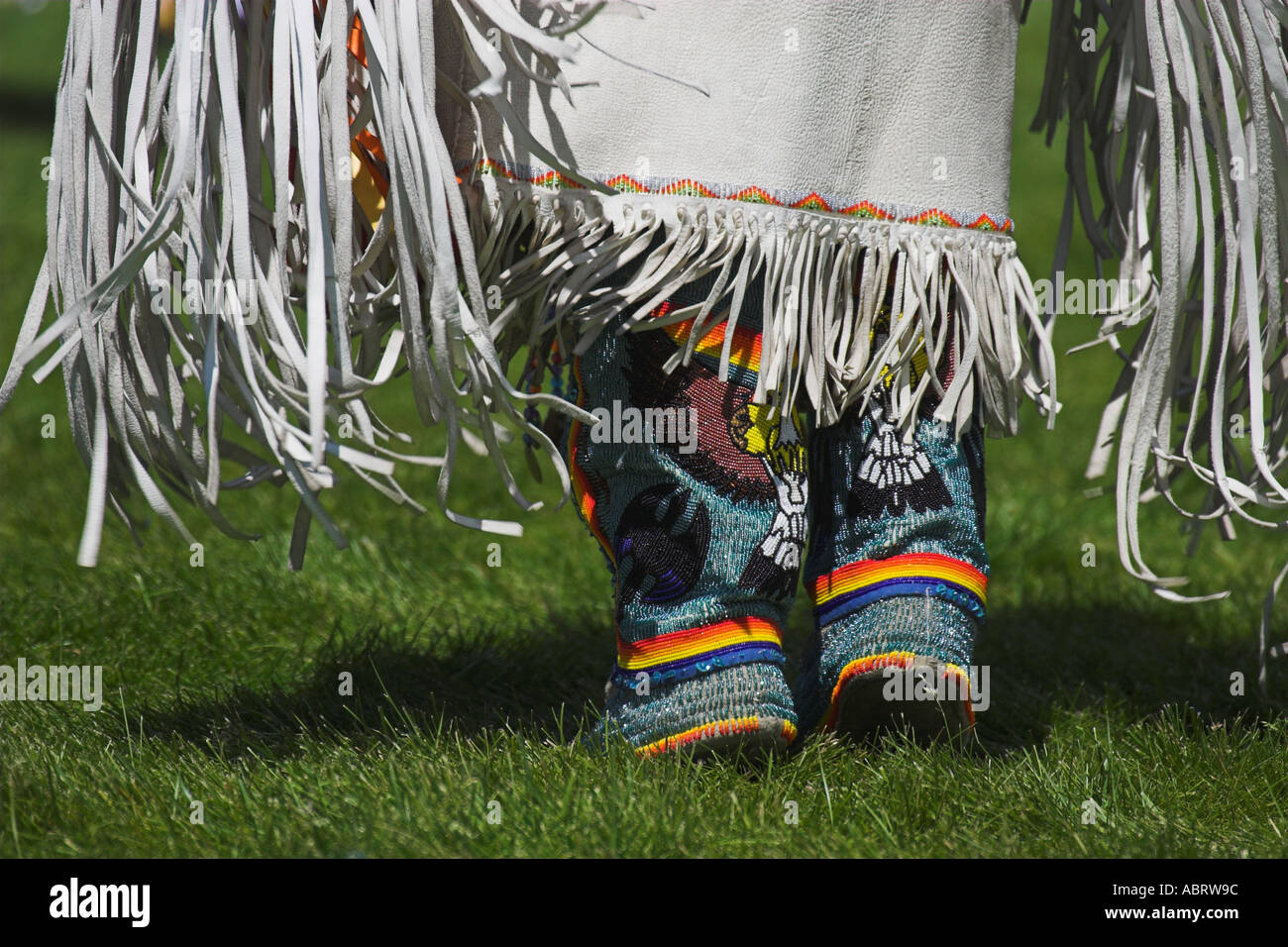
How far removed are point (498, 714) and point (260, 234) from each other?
64cm

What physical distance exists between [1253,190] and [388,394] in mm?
2802

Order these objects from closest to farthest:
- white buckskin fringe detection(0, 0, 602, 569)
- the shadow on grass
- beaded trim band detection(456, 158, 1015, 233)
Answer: white buckskin fringe detection(0, 0, 602, 569) < beaded trim band detection(456, 158, 1015, 233) < the shadow on grass

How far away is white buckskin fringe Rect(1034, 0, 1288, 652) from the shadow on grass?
0.96 feet

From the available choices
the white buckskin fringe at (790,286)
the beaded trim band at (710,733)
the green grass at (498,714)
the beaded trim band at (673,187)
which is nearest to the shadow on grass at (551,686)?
the green grass at (498,714)

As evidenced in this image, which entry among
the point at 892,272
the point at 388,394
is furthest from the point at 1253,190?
the point at 388,394

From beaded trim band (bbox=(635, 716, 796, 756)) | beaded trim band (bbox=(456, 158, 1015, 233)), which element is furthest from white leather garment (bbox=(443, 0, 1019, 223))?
beaded trim band (bbox=(635, 716, 796, 756))

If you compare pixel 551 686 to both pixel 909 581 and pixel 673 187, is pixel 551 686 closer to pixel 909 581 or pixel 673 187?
pixel 909 581

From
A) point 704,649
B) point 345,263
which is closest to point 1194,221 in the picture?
point 704,649

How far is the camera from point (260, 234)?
1.24 metres

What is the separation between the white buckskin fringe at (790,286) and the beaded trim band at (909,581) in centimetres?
15

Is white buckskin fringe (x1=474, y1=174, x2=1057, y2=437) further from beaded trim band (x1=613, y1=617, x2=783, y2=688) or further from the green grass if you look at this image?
the green grass

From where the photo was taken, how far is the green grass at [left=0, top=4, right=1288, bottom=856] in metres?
1.23
